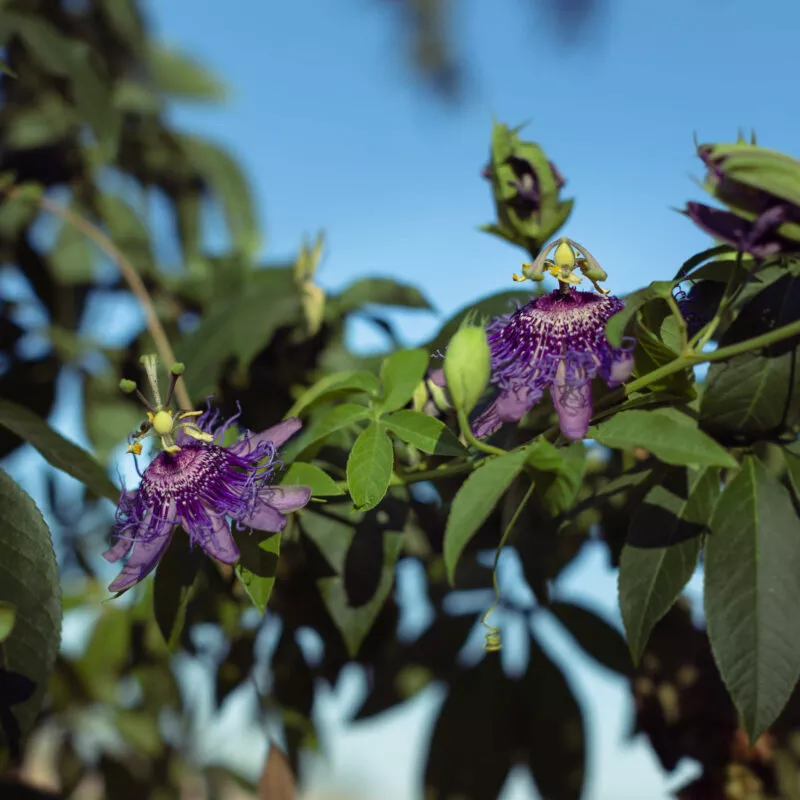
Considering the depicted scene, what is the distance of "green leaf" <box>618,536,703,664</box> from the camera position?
818 millimetres

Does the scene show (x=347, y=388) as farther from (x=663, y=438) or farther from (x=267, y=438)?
(x=663, y=438)

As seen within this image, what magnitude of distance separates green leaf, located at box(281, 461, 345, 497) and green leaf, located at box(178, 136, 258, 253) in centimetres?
154

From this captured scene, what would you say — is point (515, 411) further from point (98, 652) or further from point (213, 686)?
point (98, 652)

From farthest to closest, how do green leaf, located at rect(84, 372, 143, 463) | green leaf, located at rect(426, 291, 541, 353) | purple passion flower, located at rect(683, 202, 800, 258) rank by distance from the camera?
1. green leaf, located at rect(84, 372, 143, 463)
2. green leaf, located at rect(426, 291, 541, 353)
3. purple passion flower, located at rect(683, 202, 800, 258)

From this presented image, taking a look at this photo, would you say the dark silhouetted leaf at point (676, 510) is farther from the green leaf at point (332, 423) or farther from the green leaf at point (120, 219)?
the green leaf at point (120, 219)

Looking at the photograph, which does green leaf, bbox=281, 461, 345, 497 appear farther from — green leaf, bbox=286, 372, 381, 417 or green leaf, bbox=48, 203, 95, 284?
green leaf, bbox=48, 203, 95, 284

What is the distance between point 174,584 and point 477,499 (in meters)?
0.31

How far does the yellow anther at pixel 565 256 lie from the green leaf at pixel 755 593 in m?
0.23

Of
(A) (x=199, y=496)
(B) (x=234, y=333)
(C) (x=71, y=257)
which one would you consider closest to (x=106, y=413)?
(C) (x=71, y=257)

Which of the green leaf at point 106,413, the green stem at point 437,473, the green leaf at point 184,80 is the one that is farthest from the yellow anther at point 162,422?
the green leaf at point 184,80

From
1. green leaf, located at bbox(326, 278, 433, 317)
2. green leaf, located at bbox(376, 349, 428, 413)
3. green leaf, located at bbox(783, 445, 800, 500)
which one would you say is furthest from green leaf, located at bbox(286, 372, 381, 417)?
green leaf, located at bbox(326, 278, 433, 317)

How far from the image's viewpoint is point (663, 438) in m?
0.74

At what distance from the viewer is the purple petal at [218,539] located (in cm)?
80

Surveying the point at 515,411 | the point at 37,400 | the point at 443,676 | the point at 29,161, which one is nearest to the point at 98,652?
the point at 37,400
